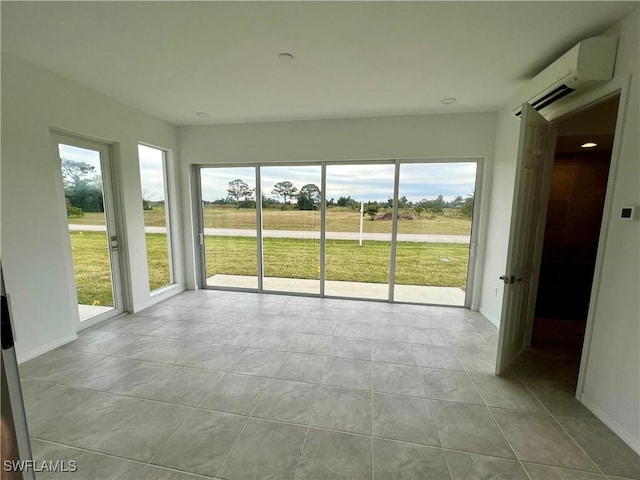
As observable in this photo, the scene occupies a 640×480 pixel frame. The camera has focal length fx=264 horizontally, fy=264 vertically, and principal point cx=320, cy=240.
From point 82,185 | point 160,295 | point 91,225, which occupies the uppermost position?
point 82,185

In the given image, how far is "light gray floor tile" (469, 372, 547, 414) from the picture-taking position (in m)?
1.97

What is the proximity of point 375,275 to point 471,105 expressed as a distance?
2618 mm

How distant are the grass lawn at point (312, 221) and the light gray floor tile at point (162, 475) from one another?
9.50 feet

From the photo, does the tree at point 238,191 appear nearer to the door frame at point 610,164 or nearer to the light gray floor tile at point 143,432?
the light gray floor tile at point 143,432

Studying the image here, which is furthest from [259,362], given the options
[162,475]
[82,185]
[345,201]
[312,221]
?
[82,185]

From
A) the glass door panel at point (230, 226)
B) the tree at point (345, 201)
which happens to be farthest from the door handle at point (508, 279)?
the glass door panel at point (230, 226)

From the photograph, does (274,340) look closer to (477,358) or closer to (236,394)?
(236,394)

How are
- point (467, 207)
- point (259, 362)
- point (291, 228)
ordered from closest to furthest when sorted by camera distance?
point (259, 362) < point (467, 207) < point (291, 228)

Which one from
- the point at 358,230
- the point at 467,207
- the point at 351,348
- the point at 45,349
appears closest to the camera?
the point at 45,349

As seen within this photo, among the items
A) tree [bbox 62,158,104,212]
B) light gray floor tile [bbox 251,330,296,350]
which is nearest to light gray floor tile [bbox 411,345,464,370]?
light gray floor tile [bbox 251,330,296,350]

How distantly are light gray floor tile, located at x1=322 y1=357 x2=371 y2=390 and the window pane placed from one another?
3.12 meters

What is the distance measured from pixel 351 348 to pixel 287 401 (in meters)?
0.95

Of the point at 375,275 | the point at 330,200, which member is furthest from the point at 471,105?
the point at 375,275

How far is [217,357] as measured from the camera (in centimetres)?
256
